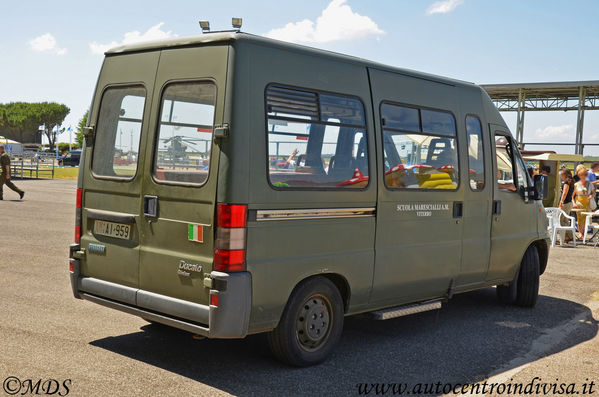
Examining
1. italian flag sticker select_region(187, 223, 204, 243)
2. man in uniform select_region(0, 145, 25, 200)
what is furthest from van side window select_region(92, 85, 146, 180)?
man in uniform select_region(0, 145, 25, 200)

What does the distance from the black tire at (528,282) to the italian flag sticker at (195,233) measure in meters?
4.75

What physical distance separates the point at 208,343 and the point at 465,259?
2864 millimetres

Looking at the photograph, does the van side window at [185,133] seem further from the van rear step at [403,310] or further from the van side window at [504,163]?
the van side window at [504,163]

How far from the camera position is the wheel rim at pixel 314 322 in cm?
557

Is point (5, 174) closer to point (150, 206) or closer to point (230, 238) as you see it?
point (150, 206)

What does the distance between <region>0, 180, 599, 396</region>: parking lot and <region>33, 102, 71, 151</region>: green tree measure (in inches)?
4887

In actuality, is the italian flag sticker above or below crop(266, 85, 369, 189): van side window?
below

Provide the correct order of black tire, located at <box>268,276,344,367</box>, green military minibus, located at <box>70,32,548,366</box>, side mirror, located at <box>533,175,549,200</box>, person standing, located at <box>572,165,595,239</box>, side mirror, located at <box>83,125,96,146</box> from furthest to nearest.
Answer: person standing, located at <box>572,165,595,239</box> → side mirror, located at <box>533,175,549,200</box> → side mirror, located at <box>83,125,96,146</box> → black tire, located at <box>268,276,344,367</box> → green military minibus, located at <box>70,32,548,366</box>

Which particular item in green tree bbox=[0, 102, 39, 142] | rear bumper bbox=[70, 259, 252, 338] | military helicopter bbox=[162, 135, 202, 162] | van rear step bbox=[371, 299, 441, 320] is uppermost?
green tree bbox=[0, 102, 39, 142]

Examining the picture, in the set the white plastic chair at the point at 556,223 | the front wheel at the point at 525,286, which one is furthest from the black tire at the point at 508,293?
the white plastic chair at the point at 556,223

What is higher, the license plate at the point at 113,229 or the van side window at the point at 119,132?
the van side window at the point at 119,132

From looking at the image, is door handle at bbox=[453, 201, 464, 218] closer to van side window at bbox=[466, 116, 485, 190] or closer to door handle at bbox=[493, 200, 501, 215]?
van side window at bbox=[466, 116, 485, 190]

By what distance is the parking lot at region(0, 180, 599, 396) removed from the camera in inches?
200

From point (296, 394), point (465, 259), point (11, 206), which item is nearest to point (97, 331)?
point (296, 394)
